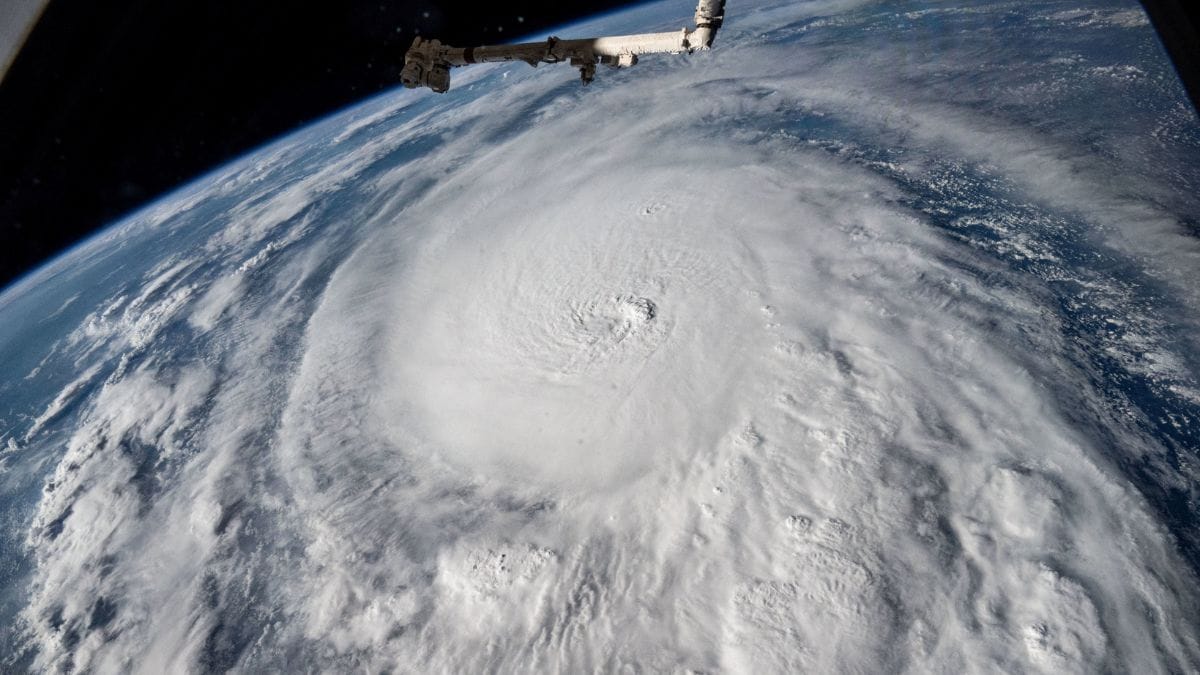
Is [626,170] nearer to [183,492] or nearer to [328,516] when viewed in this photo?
[328,516]

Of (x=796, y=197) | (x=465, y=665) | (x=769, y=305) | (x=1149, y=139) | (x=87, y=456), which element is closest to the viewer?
(x=465, y=665)

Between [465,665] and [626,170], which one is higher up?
[626,170]

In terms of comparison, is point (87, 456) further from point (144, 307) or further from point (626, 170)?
point (626, 170)

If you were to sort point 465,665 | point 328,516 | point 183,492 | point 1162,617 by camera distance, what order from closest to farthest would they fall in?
point 1162,617 → point 465,665 → point 328,516 → point 183,492

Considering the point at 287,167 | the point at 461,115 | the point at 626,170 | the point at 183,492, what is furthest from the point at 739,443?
the point at 287,167

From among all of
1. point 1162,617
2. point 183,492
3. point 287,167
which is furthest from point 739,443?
point 287,167

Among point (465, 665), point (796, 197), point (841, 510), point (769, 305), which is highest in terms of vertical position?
point (796, 197)

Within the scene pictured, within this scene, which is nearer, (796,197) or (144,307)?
(796,197)
